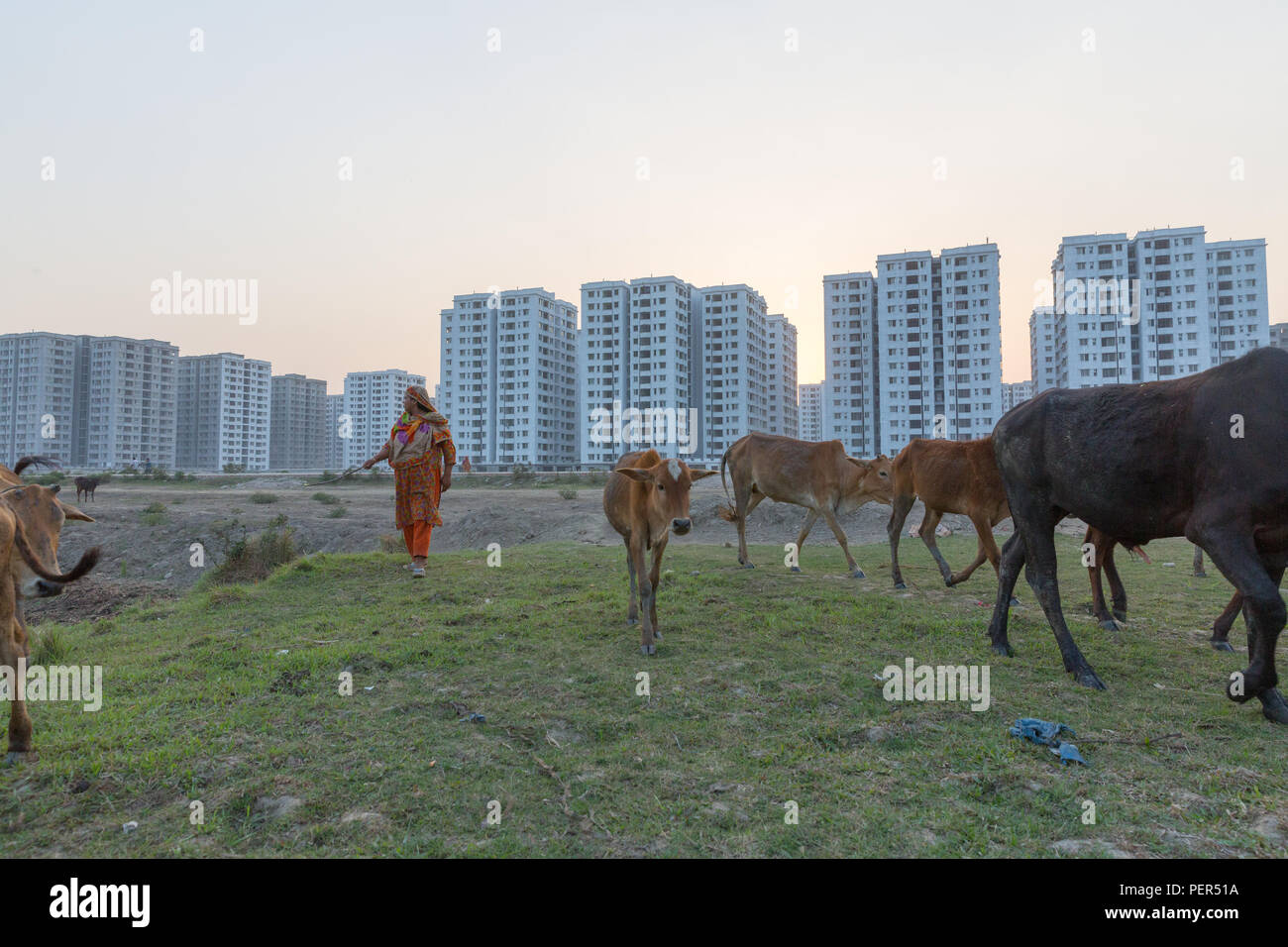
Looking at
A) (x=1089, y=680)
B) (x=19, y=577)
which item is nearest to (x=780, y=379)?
(x=1089, y=680)

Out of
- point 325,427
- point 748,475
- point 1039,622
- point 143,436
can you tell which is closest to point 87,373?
point 143,436

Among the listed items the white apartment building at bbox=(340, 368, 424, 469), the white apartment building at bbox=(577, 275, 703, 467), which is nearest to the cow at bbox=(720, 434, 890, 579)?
the white apartment building at bbox=(577, 275, 703, 467)

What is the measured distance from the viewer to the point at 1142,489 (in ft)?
Answer: 16.8

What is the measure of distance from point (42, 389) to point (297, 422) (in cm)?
4880

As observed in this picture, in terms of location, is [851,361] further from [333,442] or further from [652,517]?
[333,442]

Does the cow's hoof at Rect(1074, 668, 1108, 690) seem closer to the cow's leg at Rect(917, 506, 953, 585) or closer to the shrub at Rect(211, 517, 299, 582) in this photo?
the cow's leg at Rect(917, 506, 953, 585)

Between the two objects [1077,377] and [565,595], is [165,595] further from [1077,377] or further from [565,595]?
[1077,377]

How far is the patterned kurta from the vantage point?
33.9ft

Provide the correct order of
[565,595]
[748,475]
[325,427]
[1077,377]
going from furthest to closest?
[325,427], [1077,377], [748,475], [565,595]

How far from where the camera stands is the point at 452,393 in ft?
314

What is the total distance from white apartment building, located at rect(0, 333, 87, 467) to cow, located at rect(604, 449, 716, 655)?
115 metres

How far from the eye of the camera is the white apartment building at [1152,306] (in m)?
75.9

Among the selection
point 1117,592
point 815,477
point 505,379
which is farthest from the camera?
point 505,379
